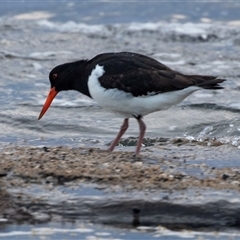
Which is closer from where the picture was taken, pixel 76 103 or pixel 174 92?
pixel 174 92

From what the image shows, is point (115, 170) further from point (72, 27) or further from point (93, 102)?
point (72, 27)

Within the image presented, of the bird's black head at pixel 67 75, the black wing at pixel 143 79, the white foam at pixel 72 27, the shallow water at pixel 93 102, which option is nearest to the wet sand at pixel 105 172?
the shallow water at pixel 93 102

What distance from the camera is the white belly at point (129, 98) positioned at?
22.4ft

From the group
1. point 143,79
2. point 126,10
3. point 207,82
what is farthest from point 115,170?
point 126,10

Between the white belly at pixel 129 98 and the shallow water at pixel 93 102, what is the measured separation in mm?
529

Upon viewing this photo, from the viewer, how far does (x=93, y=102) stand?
10.7 metres

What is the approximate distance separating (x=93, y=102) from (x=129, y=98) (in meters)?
3.84

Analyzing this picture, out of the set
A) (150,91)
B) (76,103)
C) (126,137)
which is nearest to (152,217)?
(150,91)

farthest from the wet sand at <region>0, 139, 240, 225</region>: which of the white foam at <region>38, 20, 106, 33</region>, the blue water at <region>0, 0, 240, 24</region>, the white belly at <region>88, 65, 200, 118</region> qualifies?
the blue water at <region>0, 0, 240, 24</region>

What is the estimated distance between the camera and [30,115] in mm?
9875

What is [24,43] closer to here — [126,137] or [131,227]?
→ [126,137]

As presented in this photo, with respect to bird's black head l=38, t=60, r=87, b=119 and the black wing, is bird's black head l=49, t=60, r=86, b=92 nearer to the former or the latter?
bird's black head l=38, t=60, r=87, b=119

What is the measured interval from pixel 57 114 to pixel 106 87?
336 cm

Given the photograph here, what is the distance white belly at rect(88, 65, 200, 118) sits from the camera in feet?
22.4
